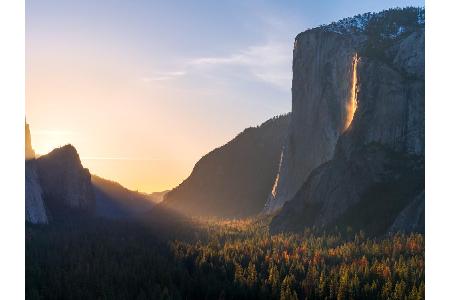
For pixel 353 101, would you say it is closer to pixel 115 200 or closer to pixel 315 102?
pixel 315 102

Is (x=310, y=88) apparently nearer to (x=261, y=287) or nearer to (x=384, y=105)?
(x=384, y=105)

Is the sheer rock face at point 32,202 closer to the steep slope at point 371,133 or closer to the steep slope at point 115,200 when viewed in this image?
the steep slope at point 371,133

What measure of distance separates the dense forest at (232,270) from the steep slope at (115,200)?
9078 cm

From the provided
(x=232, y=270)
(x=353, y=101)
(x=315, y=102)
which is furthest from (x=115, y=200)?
(x=232, y=270)

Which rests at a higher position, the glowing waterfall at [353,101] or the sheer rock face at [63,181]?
the glowing waterfall at [353,101]

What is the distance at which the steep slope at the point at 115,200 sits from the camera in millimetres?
139788

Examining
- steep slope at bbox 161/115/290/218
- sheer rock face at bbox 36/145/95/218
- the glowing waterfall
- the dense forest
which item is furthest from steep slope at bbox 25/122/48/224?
steep slope at bbox 161/115/290/218

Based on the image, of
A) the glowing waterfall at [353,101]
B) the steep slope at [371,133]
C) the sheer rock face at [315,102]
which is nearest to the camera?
the steep slope at [371,133]

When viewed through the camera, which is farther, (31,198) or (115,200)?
(115,200)

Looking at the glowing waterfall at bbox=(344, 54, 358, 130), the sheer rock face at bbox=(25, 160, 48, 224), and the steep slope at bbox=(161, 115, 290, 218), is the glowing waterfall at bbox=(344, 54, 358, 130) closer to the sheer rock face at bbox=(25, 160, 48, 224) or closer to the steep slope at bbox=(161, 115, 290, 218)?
the sheer rock face at bbox=(25, 160, 48, 224)

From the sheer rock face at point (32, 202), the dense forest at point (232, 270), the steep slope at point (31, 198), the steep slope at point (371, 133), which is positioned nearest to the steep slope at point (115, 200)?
the steep slope at point (31, 198)

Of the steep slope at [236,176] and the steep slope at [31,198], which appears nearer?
the steep slope at [31,198]

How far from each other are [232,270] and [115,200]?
13160 cm

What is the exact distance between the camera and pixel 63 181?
96.4 metres
